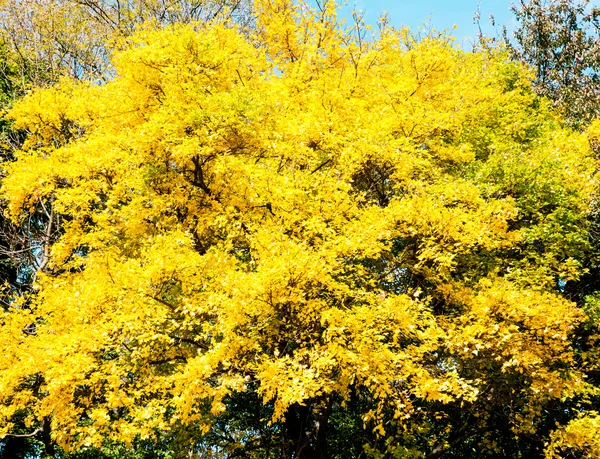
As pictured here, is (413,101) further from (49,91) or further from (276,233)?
(49,91)

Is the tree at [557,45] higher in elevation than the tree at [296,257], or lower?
higher

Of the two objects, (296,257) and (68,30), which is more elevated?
(68,30)

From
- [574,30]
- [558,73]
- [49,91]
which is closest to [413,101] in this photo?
[49,91]

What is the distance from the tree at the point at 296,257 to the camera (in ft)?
33.2

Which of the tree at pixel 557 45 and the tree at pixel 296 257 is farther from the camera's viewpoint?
the tree at pixel 557 45

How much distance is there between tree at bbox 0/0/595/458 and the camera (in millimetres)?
10109

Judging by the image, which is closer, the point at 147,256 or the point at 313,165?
the point at 147,256

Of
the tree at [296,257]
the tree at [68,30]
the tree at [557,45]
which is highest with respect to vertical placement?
the tree at [557,45]

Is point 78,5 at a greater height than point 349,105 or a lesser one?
greater

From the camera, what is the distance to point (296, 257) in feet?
32.2

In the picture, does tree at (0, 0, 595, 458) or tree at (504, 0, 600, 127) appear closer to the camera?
tree at (0, 0, 595, 458)

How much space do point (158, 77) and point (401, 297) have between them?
7.55 meters

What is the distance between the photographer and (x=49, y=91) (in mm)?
16484

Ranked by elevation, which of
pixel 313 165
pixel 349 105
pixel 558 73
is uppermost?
pixel 558 73
